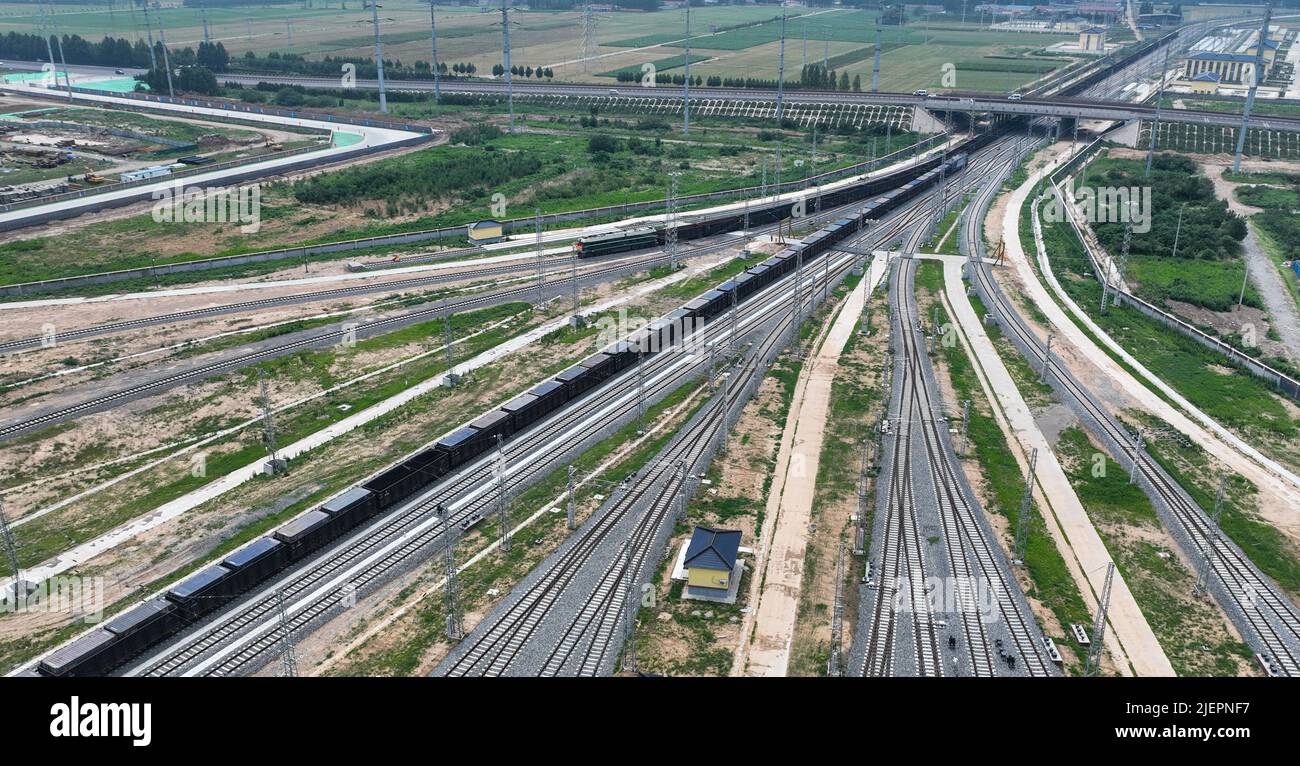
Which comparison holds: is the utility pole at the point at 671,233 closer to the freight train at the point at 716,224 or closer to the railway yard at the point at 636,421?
A: the freight train at the point at 716,224

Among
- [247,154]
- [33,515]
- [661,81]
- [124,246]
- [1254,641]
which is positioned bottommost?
[1254,641]

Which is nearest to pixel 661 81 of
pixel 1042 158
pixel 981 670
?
pixel 1042 158

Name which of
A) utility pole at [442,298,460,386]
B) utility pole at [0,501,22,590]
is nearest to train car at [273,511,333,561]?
utility pole at [0,501,22,590]

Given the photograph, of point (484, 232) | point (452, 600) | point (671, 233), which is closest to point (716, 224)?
point (671, 233)

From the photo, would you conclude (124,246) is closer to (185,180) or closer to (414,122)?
(185,180)

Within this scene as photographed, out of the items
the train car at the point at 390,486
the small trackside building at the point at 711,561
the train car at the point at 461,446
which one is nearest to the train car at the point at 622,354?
the train car at the point at 461,446

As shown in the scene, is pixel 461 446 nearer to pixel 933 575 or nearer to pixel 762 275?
pixel 933 575
